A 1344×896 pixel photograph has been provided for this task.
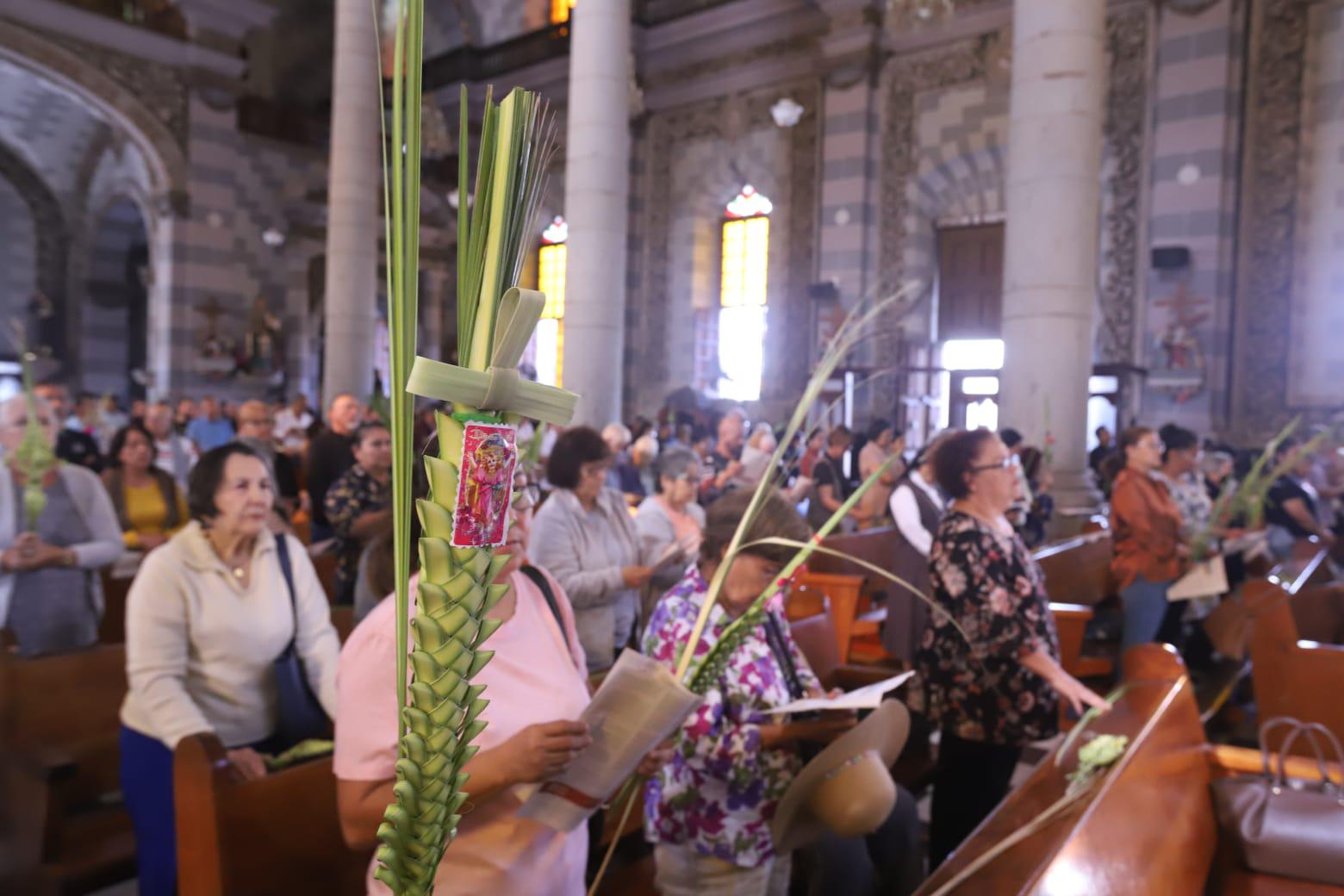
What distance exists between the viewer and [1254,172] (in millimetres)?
11695

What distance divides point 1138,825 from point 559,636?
4.53 ft

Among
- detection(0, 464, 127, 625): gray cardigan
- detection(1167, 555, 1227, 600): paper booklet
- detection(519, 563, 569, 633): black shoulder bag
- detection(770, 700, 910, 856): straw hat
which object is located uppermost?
detection(519, 563, 569, 633): black shoulder bag

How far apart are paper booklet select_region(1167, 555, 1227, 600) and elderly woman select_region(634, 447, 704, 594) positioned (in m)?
2.61

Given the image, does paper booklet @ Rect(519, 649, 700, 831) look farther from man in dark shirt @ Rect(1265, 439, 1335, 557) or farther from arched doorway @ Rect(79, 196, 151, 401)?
arched doorway @ Rect(79, 196, 151, 401)

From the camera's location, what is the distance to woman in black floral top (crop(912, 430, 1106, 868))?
299 centimetres

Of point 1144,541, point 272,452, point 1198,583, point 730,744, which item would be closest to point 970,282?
point 1144,541

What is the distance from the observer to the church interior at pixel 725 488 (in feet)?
4.98

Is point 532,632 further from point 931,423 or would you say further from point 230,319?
point 230,319

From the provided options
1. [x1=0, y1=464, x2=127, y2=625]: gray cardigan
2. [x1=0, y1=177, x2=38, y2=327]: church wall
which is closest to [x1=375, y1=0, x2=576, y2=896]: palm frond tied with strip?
[x1=0, y1=464, x2=127, y2=625]: gray cardigan

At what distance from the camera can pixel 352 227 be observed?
12.8m

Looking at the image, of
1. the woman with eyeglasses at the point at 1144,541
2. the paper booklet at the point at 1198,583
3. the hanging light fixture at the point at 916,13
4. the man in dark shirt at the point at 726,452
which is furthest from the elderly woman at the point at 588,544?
the hanging light fixture at the point at 916,13

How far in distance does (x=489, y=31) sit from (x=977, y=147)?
11.5m

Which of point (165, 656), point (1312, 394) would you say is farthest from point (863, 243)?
point (165, 656)

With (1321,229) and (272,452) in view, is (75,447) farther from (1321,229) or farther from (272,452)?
(1321,229)
